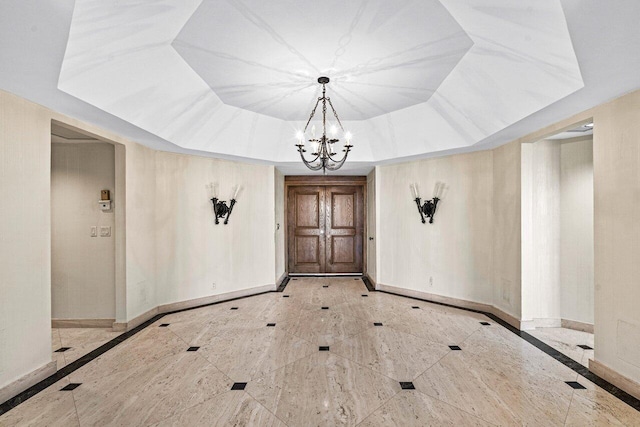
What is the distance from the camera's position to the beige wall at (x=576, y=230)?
4.12 m

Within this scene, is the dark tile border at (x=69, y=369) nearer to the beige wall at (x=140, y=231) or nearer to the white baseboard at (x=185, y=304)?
the white baseboard at (x=185, y=304)

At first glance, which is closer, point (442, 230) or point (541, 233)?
point (541, 233)

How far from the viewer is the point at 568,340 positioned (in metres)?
3.77

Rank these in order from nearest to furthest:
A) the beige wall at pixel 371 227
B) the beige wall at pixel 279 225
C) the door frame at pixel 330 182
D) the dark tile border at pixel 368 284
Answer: the dark tile border at pixel 368 284
the beige wall at pixel 371 227
the beige wall at pixel 279 225
the door frame at pixel 330 182

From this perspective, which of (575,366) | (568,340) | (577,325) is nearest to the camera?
(575,366)

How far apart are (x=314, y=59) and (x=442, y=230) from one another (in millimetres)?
3623

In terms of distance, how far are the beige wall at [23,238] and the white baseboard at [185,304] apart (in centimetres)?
116

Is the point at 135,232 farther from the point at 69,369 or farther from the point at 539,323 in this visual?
the point at 539,323

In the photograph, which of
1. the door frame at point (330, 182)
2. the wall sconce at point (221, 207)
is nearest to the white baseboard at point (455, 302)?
the door frame at point (330, 182)

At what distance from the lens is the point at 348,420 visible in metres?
2.29

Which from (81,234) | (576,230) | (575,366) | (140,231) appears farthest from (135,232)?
(576,230)

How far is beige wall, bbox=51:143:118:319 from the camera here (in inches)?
169

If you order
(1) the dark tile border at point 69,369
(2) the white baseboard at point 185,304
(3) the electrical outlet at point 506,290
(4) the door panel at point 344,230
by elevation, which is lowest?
(1) the dark tile border at point 69,369

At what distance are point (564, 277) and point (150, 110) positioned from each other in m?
5.65
